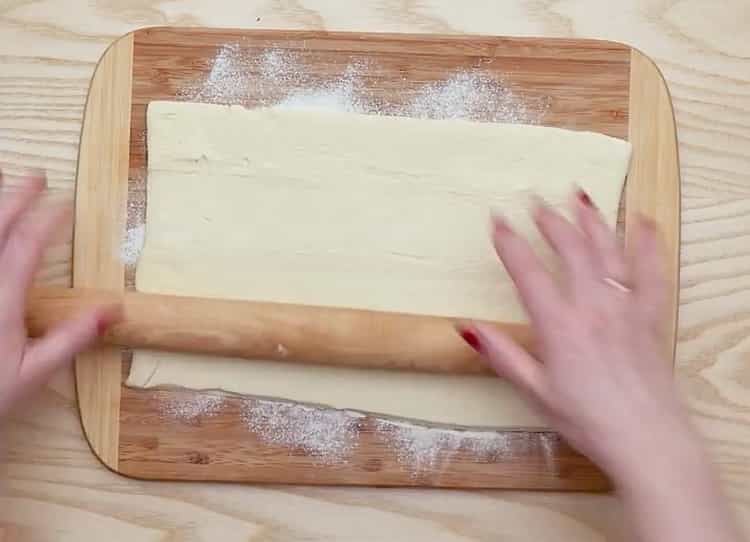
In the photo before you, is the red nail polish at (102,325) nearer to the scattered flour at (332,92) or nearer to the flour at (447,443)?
the scattered flour at (332,92)

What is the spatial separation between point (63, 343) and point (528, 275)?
1.17 ft

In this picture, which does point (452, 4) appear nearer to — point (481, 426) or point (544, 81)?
point (544, 81)

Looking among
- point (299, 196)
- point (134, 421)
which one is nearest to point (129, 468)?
point (134, 421)

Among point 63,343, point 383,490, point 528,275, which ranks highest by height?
point 528,275

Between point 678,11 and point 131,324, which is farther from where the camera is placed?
point 678,11

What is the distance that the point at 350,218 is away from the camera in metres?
0.82

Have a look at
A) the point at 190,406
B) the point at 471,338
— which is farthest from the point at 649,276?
the point at 190,406

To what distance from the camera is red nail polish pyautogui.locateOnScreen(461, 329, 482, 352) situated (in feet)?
2.46

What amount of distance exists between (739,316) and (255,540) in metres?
0.45

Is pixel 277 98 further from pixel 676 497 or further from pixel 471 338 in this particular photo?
pixel 676 497

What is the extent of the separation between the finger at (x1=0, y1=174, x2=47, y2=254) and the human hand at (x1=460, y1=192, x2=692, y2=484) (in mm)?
353

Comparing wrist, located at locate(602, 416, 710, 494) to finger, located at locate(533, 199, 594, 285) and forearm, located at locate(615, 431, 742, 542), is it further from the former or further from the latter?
finger, located at locate(533, 199, 594, 285)

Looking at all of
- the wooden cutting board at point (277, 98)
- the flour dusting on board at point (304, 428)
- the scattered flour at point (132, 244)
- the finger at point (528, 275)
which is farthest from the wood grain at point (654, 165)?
the scattered flour at point (132, 244)

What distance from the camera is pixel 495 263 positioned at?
81 cm
